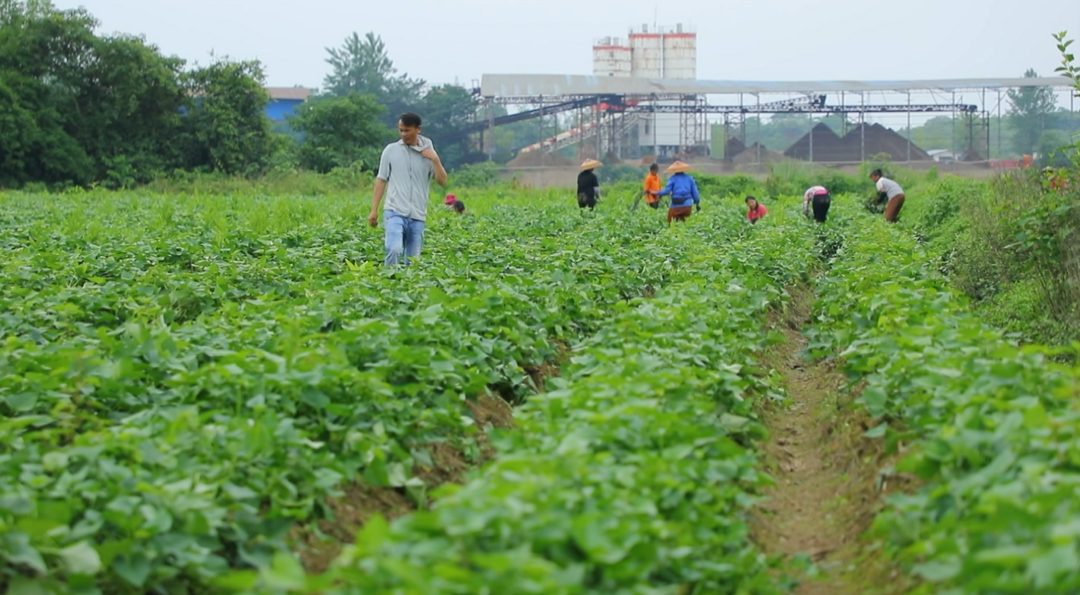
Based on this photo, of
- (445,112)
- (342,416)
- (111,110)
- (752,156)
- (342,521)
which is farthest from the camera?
(445,112)

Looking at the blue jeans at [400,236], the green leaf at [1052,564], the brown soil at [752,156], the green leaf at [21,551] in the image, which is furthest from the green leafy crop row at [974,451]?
the brown soil at [752,156]

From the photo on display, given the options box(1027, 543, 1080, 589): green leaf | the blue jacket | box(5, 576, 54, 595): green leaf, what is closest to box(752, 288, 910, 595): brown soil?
box(1027, 543, 1080, 589): green leaf

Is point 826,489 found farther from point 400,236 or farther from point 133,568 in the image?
point 400,236

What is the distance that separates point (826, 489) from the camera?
19.7 ft

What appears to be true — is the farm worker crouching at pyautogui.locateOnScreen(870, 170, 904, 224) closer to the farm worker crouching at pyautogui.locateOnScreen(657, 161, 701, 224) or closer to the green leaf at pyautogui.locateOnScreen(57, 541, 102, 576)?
the farm worker crouching at pyautogui.locateOnScreen(657, 161, 701, 224)

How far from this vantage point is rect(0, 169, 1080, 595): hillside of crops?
3.29m

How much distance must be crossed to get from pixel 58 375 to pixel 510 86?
4925 centimetres

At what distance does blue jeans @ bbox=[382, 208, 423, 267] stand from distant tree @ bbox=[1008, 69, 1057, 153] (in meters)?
48.7

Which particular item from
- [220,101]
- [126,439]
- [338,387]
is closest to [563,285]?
[338,387]

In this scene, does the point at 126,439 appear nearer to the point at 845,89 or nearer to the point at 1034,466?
the point at 1034,466

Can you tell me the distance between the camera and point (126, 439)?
4273 mm

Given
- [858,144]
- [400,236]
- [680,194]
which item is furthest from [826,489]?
[858,144]

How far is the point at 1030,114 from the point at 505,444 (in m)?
56.6

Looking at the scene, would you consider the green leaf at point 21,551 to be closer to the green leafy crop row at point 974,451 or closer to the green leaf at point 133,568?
the green leaf at point 133,568
